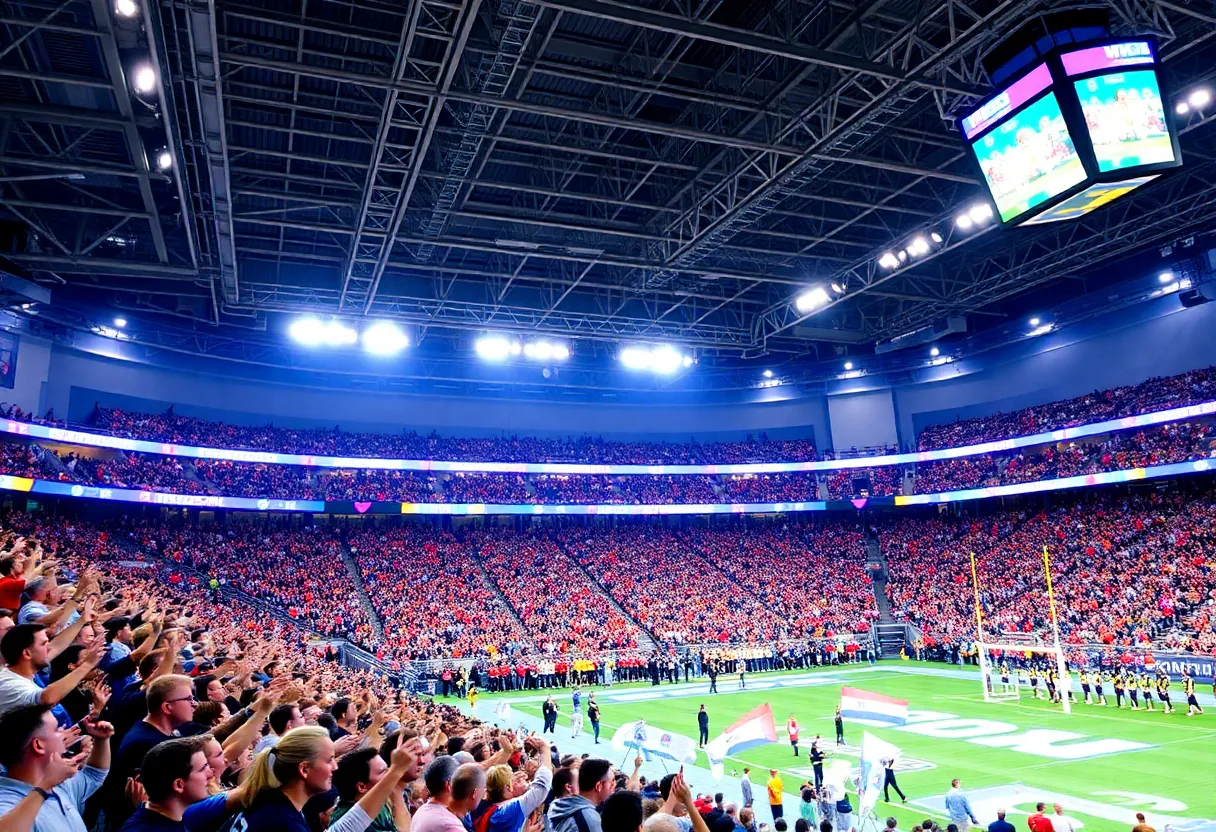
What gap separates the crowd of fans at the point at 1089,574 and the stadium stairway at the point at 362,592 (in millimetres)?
27971

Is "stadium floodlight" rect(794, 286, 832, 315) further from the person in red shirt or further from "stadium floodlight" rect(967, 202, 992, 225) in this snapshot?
the person in red shirt

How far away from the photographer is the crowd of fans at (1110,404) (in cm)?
3997

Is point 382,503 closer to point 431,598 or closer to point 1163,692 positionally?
point 431,598

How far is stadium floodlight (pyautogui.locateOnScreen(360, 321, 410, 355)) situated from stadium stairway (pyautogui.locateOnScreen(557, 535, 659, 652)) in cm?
1754

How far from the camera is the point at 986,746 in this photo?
21.7m

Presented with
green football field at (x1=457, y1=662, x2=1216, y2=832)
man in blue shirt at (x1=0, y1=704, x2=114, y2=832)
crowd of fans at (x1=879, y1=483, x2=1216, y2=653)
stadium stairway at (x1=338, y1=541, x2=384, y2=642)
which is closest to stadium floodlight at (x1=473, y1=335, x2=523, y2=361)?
stadium stairway at (x1=338, y1=541, x2=384, y2=642)

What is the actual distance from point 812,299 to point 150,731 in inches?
1330

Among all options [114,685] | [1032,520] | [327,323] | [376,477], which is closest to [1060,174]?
[114,685]

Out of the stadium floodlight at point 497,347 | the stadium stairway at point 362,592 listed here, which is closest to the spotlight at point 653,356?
the stadium floodlight at point 497,347

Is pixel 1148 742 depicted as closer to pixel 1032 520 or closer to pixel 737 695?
pixel 737 695

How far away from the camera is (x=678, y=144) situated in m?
25.8

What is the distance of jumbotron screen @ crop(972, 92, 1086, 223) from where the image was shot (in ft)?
61.8

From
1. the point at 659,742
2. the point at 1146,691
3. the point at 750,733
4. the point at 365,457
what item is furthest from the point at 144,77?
the point at 1146,691

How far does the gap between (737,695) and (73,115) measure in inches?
1158
